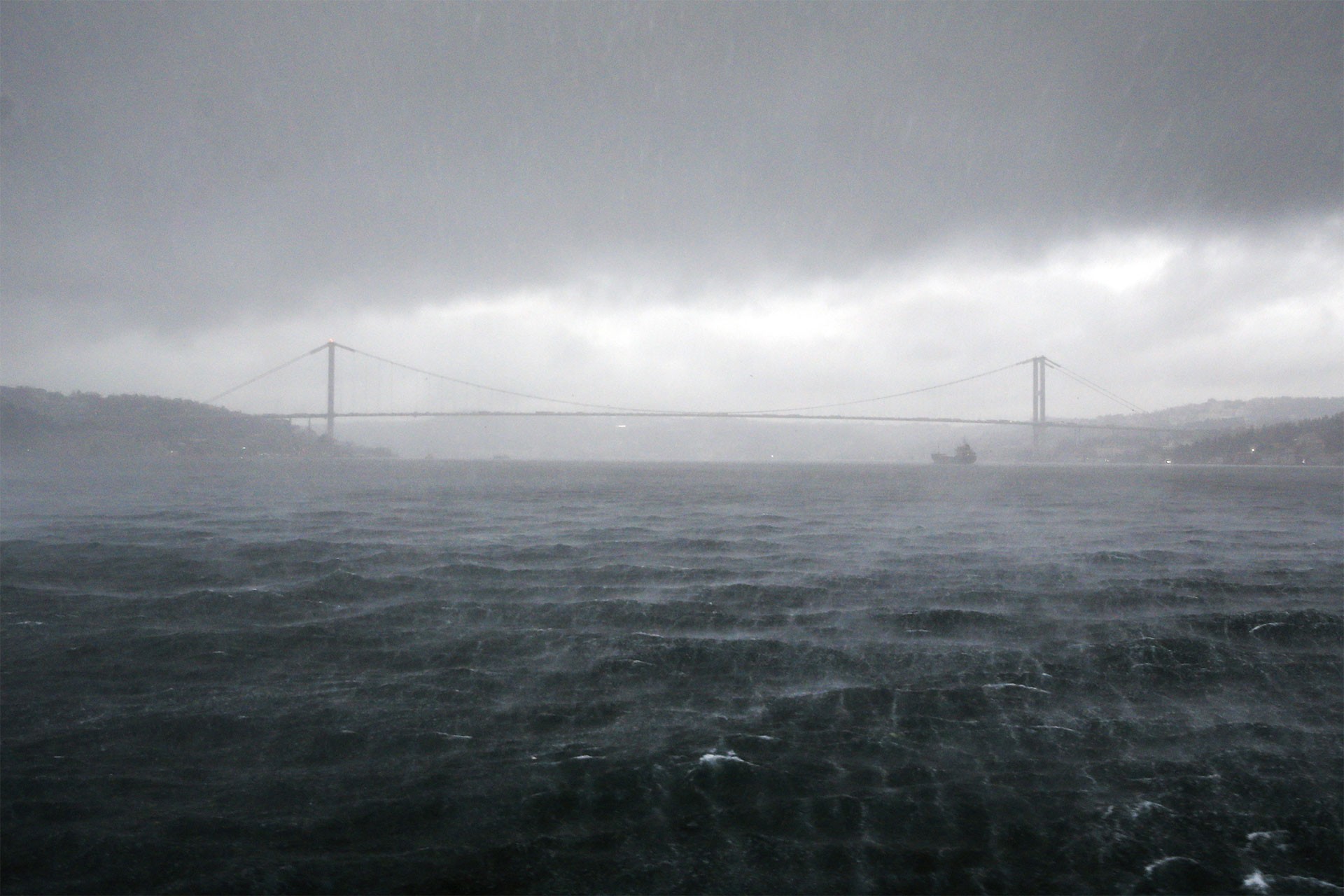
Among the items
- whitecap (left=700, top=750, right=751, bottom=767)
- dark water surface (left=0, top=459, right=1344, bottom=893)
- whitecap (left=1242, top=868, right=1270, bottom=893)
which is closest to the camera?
whitecap (left=1242, top=868, right=1270, bottom=893)

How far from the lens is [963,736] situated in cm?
686

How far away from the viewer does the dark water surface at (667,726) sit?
4.94 m

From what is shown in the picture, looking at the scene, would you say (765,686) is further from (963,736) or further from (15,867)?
(15,867)

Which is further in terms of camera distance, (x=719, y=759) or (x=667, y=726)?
(x=667, y=726)

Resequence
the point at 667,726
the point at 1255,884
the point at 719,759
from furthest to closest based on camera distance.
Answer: the point at 667,726 → the point at 719,759 → the point at 1255,884

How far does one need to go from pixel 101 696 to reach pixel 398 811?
435cm

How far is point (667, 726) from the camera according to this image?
23.2 ft

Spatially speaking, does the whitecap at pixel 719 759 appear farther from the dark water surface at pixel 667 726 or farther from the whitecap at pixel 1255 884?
the whitecap at pixel 1255 884

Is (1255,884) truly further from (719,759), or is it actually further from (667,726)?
(667,726)

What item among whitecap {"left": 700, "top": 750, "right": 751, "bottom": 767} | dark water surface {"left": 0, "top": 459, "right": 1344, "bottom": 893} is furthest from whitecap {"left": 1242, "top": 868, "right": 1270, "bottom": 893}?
whitecap {"left": 700, "top": 750, "right": 751, "bottom": 767}

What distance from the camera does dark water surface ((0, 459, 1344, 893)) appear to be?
4941 mm

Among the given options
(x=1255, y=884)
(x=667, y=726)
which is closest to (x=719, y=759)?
(x=667, y=726)

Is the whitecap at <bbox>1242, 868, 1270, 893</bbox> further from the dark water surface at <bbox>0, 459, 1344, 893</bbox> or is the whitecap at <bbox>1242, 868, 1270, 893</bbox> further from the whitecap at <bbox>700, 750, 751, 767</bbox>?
the whitecap at <bbox>700, 750, 751, 767</bbox>

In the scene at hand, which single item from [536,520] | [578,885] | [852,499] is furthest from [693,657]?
[852,499]
